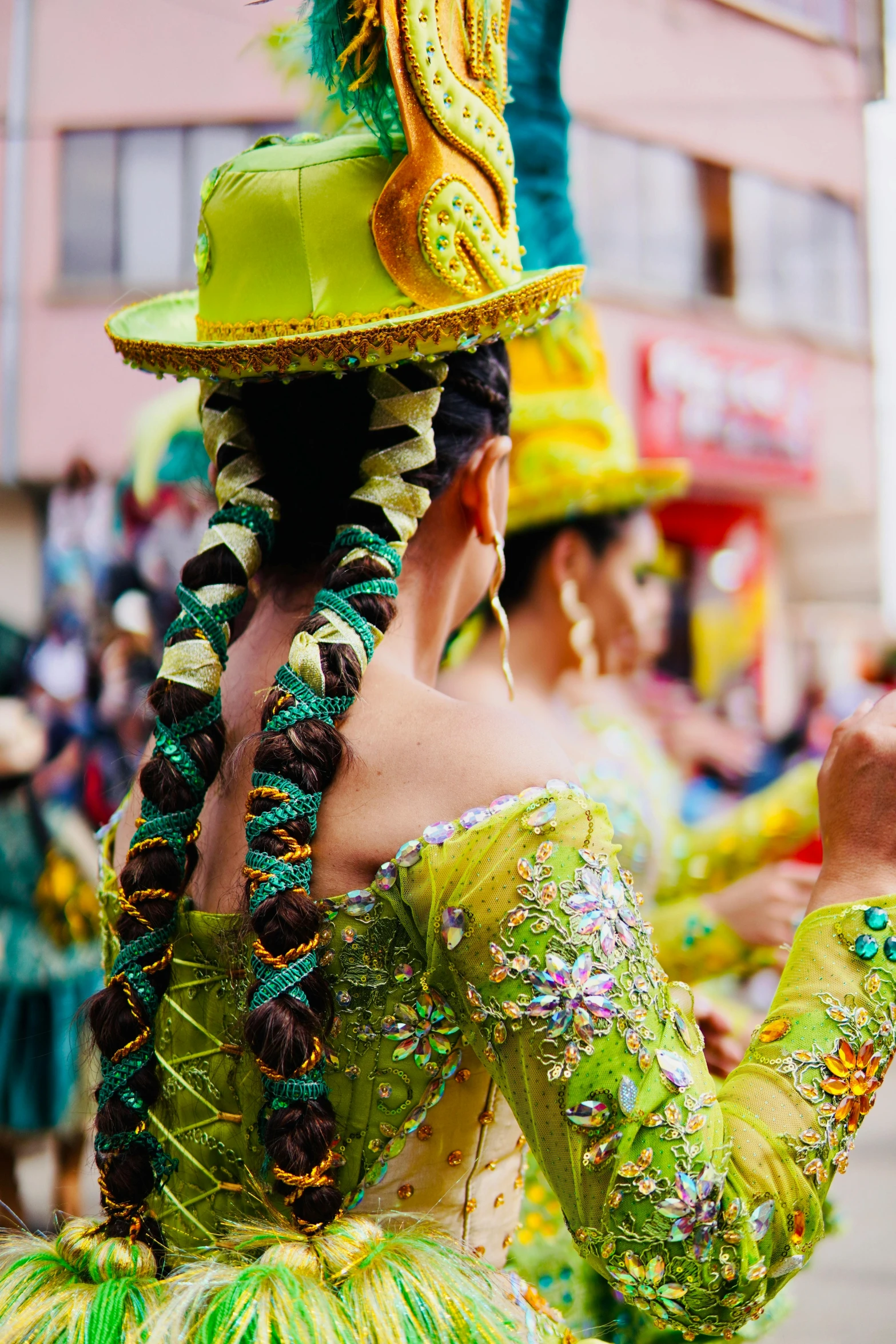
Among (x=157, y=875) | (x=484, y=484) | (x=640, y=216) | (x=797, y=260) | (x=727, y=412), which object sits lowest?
(x=727, y=412)

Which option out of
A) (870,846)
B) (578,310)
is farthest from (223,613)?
(578,310)

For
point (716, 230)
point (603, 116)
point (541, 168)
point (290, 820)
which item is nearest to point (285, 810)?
point (290, 820)

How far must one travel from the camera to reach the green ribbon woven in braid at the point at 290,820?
1.14 metres

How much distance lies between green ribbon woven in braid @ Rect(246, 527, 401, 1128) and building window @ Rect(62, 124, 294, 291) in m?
6.62

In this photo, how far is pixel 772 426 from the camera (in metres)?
13.0

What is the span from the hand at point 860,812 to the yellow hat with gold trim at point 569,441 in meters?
1.75

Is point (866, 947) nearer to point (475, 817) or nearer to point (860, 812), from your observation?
point (860, 812)

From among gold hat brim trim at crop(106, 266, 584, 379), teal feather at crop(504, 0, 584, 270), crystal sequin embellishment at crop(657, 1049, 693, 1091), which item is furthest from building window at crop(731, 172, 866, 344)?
crystal sequin embellishment at crop(657, 1049, 693, 1091)

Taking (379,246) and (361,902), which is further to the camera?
(379,246)

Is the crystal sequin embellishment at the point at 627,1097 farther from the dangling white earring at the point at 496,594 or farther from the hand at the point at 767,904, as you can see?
the hand at the point at 767,904

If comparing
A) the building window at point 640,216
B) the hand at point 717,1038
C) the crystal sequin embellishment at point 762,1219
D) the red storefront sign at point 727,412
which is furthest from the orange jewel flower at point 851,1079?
the red storefront sign at point 727,412

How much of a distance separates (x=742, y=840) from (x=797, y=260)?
11453mm

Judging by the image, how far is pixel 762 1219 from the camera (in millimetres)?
1111

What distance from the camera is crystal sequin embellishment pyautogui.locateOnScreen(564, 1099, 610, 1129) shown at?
1.07m
